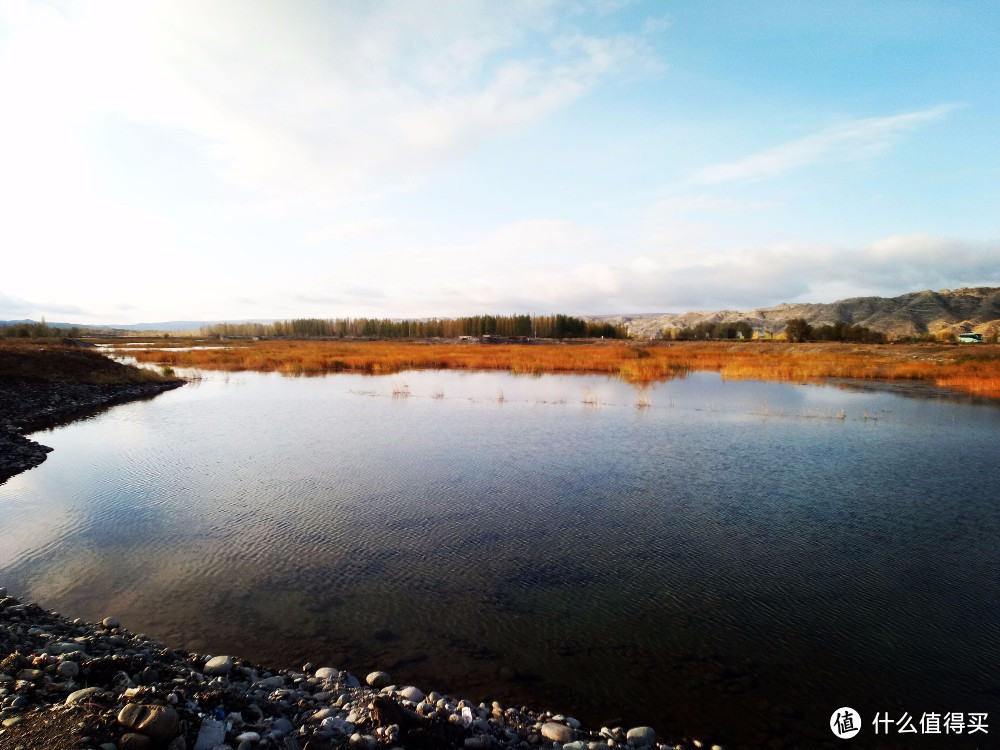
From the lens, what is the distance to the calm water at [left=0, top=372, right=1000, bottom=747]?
6227mm

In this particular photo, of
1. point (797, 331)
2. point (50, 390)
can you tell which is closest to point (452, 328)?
point (797, 331)

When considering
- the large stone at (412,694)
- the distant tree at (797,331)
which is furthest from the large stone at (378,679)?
the distant tree at (797,331)

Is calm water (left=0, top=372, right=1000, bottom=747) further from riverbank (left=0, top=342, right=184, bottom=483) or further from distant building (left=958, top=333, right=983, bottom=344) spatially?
distant building (left=958, top=333, right=983, bottom=344)

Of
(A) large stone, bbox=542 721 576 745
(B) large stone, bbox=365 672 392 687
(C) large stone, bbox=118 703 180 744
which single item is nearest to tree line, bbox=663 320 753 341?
(B) large stone, bbox=365 672 392 687

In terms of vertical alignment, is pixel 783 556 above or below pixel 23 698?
below

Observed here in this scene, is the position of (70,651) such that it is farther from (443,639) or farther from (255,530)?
(255,530)

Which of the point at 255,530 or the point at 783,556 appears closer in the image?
the point at 783,556

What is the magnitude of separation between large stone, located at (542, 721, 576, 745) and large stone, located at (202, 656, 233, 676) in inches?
137

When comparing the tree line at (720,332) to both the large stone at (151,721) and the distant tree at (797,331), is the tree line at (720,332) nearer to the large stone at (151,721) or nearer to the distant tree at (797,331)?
the distant tree at (797,331)

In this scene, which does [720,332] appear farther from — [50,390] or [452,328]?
[50,390]

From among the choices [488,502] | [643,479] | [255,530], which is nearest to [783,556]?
[643,479]

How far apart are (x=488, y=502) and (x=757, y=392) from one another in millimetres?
26413

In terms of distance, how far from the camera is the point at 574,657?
6.51 metres

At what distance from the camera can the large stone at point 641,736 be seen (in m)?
5.01
